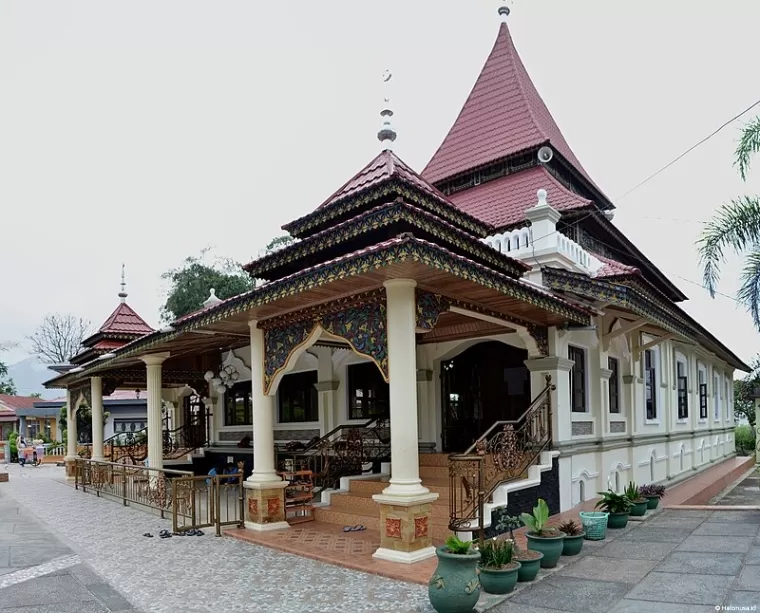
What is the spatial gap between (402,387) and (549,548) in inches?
89.2

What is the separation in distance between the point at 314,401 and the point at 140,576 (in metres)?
7.13

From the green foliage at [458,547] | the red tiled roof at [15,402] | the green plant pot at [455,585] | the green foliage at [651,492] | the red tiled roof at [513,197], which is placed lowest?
the red tiled roof at [15,402]

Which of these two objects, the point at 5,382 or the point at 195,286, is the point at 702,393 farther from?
the point at 5,382

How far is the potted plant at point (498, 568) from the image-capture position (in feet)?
20.0

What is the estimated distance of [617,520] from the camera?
8.90 metres

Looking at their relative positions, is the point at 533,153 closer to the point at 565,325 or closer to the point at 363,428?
the point at 565,325

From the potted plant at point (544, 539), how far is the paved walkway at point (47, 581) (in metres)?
4.00

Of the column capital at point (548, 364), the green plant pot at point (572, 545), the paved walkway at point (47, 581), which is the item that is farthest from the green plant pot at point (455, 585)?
the column capital at point (548, 364)

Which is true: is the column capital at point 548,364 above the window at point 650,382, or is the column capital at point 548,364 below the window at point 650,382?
above

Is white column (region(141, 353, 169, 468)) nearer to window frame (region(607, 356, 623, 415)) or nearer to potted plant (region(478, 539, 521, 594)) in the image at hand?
window frame (region(607, 356, 623, 415))

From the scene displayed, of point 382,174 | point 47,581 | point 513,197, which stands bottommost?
point 47,581

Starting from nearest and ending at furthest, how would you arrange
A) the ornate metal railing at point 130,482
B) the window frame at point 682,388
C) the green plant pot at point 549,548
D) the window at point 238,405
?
1. the green plant pot at point 549,548
2. the ornate metal railing at point 130,482
3. the window at point 238,405
4. the window frame at point 682,388

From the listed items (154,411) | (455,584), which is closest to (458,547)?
(455,584)

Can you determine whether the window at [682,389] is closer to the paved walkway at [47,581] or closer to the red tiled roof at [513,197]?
the red tiled roof at [513,197]
